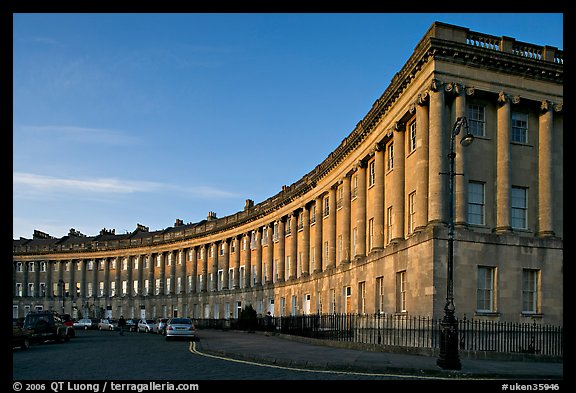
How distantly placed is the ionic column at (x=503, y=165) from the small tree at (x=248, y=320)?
28668 mm

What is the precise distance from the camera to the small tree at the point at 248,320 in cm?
5690

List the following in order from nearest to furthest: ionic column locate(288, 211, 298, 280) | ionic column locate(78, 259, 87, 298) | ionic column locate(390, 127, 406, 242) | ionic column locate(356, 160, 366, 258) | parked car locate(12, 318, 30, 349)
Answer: parked car locate(12, 318, 30, 349)
ionic column locate(390, 127, 406, 242)
ionic column locate(356, 160, 366, 258)
ionic column locate(288, 211, 298, 280)
ionic column locate(78, 259, 87, 298)

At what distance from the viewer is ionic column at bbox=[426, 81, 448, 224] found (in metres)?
31.5

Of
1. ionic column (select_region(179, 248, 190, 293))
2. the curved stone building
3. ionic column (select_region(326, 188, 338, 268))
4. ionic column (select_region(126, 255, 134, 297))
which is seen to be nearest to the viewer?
the curved stone building

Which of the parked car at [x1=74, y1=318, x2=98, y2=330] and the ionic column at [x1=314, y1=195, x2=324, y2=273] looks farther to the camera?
the parked car at [x1=74, y1=318, x2=98, y2=330]

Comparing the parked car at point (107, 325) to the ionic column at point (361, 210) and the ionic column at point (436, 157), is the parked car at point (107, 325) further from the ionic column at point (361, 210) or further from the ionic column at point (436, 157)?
the ionic column at point (436, 157)

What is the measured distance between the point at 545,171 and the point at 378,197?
34.1ft

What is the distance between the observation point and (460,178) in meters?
31.9

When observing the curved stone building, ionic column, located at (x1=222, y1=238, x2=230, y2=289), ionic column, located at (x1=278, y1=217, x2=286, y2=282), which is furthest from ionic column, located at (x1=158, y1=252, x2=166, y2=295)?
the curved stone building

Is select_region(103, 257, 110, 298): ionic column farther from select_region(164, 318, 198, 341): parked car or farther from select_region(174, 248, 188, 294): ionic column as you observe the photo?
select_region(164, 318, 198, 341): parked car

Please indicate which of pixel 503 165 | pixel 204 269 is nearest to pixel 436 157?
pixel 503 165

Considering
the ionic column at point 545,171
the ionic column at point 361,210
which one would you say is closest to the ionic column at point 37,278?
the ionic column at point 361,210

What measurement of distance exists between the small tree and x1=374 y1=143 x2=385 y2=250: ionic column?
19.7 m
